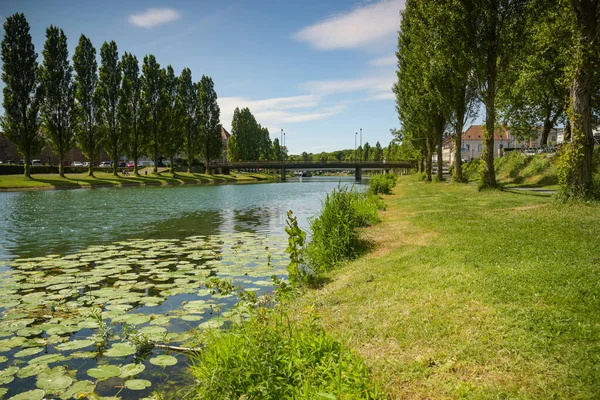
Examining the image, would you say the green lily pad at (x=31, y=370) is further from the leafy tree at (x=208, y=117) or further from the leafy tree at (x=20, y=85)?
the leafy tree at (x=208, y=117)

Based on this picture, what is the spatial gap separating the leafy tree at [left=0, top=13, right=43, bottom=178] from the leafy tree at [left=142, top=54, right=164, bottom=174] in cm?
1703

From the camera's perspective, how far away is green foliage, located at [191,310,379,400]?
3.96 metres

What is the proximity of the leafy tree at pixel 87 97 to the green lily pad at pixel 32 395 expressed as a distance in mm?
57778

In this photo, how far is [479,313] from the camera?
5.44m

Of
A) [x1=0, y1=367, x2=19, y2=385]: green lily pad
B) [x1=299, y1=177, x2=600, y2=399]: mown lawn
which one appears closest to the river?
[x1=0, y1=367, x2=19, y2=385]: green lily pad

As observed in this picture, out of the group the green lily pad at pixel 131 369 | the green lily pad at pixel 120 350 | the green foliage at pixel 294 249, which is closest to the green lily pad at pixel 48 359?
the green lily pad at pixel 120 350

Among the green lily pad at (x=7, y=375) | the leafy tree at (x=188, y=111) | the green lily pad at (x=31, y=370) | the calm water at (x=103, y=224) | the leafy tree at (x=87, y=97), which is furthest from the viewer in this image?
the leafy tree at (x=188, y=111)

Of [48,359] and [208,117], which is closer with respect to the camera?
[48,359]

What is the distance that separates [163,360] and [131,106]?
211ft

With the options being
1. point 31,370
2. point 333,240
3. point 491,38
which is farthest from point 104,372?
point 491,38

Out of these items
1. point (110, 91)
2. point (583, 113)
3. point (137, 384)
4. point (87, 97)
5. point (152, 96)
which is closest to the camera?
point (137, 384)

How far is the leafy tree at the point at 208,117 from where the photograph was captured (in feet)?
251

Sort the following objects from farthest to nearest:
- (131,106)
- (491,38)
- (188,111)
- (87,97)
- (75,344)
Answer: (188,111)
(131,106)
(87,97)
(491,38)
(75,344)

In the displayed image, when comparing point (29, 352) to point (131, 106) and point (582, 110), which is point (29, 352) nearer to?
point (582, 110)
